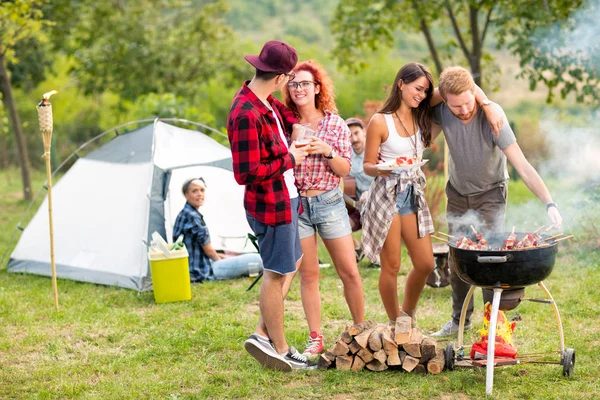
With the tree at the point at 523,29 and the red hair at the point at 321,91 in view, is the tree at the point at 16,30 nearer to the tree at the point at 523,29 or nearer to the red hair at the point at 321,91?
the tree at the point at 523,29

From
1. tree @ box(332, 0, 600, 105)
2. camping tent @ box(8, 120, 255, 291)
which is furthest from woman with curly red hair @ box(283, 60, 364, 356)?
tree @ box(332, 0, 600, 105)

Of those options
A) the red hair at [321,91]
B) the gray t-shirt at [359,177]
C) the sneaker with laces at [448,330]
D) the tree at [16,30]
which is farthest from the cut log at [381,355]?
the tree at [16,30]

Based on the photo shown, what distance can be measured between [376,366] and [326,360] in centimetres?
28

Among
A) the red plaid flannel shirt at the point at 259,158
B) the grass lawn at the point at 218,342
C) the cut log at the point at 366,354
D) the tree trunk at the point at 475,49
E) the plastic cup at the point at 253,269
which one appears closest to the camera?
the red plaid flannel shirt at the point at 259,158

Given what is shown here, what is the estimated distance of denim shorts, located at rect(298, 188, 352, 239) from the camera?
4.08 meters

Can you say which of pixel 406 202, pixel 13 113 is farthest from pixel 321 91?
pixel 13 113

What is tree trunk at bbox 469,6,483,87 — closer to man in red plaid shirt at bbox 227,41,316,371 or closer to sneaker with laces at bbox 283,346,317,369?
man in red plaid shirt at bbox 227,41,316,371

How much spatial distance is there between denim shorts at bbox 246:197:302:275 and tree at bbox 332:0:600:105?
5.23m

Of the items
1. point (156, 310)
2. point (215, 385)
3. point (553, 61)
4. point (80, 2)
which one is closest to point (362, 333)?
point (215, 385)

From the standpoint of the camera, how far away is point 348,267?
13.6 ft

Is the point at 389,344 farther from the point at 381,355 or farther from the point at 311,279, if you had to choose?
the point at 311,279

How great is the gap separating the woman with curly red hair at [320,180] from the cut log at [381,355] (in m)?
0.38

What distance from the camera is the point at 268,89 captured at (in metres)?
3.77

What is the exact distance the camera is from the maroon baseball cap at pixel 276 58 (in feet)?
12.0
